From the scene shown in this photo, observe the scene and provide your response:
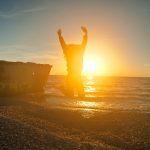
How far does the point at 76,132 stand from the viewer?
1373cm

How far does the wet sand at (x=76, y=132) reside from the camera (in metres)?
10.5

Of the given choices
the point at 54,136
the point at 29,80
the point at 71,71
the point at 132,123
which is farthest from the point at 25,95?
the point at 54,136

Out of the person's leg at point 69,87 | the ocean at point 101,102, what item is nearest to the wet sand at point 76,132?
the ocean at point 101,102

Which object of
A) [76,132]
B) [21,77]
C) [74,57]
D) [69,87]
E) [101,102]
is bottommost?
[76,132]

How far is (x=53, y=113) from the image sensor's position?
61.9 ft

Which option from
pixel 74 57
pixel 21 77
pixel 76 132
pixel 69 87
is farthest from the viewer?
pixel 21 77

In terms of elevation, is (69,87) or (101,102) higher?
(69,87)

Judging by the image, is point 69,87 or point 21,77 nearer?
point 69,87

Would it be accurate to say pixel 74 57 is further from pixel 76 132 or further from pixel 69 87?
pixel 76 132

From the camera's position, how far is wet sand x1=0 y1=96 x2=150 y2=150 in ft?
34.5

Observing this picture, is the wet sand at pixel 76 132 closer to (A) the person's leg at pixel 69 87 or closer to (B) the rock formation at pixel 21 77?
(A) the person's leg at pixel 69 87

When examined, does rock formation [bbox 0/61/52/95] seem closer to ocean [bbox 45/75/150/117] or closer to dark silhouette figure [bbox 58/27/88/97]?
ocean [bbox 45/75/150/117]

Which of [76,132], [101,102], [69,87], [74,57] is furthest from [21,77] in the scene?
[76,132]

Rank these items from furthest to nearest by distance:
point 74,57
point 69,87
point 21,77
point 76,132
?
point 21,77 → point 69,87 → point 74,57 → point 76,132
